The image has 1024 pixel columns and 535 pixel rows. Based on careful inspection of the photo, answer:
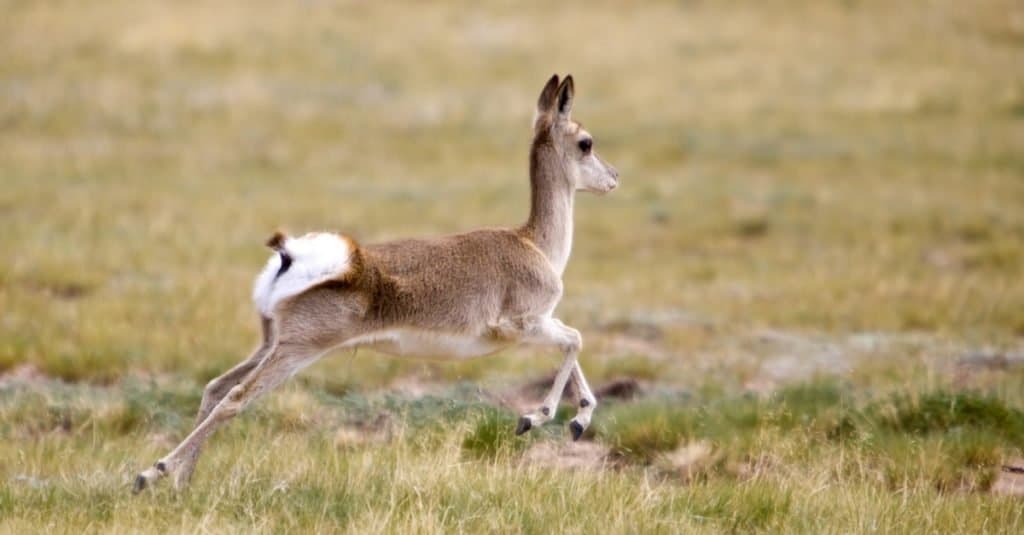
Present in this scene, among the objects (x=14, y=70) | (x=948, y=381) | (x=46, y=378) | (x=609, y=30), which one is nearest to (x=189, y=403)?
(x=46, y=378)

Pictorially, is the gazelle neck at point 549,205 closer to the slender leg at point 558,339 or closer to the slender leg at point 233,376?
the slender leg at point 558,339

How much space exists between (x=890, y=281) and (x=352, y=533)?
11.6 metres

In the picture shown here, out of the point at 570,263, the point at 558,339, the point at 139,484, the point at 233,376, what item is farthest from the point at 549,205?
the point at 570,263

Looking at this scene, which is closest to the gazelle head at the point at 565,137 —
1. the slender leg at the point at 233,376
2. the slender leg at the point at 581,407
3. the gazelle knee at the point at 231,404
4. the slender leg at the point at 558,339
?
the slender leg at the point at 558,339

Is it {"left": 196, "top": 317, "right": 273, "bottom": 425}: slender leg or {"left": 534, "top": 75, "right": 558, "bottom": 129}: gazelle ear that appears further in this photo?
{"left": 534, "top": 75, "right": 558, "bottom": 129}: gazelle ear

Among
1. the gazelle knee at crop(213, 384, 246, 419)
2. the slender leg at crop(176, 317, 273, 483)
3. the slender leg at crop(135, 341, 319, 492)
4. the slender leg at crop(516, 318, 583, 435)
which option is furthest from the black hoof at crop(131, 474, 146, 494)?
the slender leg at crop(516, 318, 583, 435)

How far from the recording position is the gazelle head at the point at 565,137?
8133mm

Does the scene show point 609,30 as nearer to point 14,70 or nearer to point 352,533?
point 14,70

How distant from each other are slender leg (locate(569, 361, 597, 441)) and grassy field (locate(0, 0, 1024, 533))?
9.8 inches

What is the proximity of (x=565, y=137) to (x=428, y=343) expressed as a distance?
1.73 m

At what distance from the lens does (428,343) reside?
7.11 metres

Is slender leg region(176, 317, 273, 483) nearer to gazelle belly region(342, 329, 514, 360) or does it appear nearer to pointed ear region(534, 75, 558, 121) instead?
gazelle belly region(342, 329, 514, 360)

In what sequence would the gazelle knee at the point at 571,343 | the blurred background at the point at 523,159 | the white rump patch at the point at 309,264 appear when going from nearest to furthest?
the white rump patch at the point at 309,264 → the gazelle knee at the point at 571,343 → the blurred background at the point at 523,159

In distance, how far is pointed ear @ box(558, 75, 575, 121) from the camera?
8.01 m
